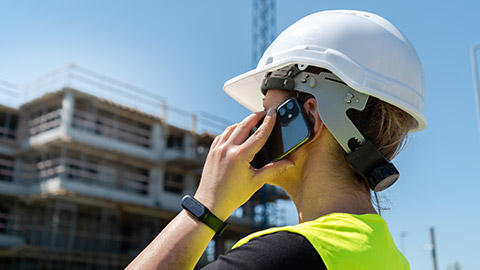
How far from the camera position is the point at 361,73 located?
1.57 metres

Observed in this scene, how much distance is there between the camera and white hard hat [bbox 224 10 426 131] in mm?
1577

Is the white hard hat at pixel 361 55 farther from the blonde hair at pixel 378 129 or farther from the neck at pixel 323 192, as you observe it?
the neck at pixel 323 192

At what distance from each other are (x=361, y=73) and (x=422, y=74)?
13.1 inches

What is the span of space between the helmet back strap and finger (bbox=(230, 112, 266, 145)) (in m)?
0.19

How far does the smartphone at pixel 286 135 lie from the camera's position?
1479 mm

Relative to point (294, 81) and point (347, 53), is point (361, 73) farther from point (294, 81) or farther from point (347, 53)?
point (294, 81)

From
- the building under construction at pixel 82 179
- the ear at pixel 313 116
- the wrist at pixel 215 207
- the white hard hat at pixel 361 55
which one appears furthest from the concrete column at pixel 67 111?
the wrist at pixel 215 207

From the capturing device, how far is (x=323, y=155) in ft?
5.00

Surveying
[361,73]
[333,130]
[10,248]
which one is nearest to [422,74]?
[361,73]

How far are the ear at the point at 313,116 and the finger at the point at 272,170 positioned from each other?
134mm

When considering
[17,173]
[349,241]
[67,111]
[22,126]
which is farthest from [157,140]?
[349,241]

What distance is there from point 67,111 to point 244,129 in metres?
27.1

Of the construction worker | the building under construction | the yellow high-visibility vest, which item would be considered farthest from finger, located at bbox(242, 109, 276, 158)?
the building under construction

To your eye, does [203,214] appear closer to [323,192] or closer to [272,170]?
[272,170]
